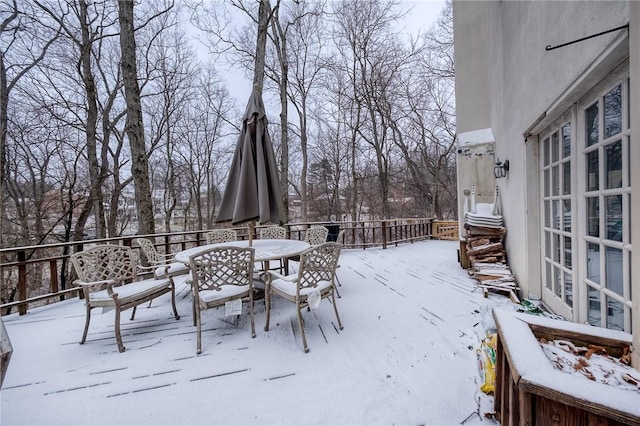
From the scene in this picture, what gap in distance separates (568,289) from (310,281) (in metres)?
2.17

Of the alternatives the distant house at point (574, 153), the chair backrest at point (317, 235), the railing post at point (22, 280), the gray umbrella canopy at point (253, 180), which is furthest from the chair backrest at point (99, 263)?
the distant house at point (574, 153)

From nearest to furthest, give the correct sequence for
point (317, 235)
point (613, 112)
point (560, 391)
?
point (560, 391)
point (613, 112)
point (317, 235)

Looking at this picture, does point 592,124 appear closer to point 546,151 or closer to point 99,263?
point 546,151

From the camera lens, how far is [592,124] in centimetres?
185

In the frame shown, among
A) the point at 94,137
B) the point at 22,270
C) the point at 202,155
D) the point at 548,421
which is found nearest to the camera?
the point at 548,421

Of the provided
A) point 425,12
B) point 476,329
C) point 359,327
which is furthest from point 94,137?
point 425,12

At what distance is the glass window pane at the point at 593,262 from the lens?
71.5 inches

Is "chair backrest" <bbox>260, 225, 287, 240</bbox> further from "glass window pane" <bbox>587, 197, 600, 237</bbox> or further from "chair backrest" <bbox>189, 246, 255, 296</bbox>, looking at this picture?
"glass window pane" <bbox>587, 197, 600, 237</bbox>

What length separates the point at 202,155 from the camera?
44.8ft

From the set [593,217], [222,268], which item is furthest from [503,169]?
[222,268]

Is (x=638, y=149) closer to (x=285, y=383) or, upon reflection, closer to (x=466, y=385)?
(x=466, y=385)

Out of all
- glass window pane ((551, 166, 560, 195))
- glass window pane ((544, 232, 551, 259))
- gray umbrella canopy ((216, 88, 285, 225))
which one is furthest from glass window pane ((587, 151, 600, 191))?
gray umbrella canopy ((216, 88, 285, 225))

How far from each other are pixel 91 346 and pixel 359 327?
2397 millimetres

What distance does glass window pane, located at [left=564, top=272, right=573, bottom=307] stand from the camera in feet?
7.18
